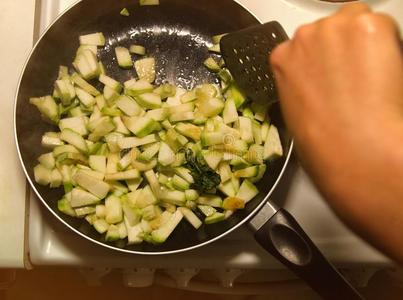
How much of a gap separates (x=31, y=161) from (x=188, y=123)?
11.0 inches

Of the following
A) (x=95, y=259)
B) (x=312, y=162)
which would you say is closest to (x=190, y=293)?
(x=95, y=259)

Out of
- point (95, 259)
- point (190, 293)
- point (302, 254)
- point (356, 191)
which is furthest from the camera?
point (190, 293)

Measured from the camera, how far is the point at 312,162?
18.2 inches

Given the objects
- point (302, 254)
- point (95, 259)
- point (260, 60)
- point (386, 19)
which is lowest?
point (95, 259)

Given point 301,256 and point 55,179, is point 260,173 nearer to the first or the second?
point 301,256

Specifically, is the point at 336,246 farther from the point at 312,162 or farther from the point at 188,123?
the point at 312,162

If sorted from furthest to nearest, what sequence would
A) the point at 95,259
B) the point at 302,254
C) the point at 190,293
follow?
1. the point at 190,293
2. the point at 95,259
3. the point at 302,254

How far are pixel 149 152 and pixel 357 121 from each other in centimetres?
48

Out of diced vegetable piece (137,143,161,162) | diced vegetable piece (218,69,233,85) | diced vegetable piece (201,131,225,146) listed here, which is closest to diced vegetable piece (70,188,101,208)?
diced vegetable piece (137,143,161,162)

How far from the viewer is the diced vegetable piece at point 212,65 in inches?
36.5

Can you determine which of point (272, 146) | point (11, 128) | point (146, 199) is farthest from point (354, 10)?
point (11, 128)

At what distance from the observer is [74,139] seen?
2.84 ft

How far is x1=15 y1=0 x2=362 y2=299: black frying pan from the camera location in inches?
29.8

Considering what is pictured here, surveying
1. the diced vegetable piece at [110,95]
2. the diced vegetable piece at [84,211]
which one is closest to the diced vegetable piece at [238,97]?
the diced vegetable piece at [110,95]
